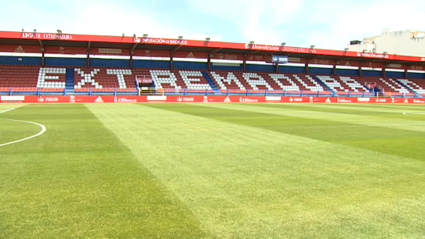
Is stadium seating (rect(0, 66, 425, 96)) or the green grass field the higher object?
stadium seating (rect(0, 66, 425, 96))

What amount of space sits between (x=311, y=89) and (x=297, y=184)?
4951 centimetres

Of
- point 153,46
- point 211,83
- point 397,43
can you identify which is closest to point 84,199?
point 153,46

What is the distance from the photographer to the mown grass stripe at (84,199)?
350cm

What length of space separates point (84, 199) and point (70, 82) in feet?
137

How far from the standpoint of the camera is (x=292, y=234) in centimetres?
348

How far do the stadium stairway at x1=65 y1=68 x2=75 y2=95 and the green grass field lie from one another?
33359 mm

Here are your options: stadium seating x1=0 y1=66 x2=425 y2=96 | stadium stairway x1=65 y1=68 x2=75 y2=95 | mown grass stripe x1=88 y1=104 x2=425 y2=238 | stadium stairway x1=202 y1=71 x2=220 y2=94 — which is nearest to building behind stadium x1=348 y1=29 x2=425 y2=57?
stadium seating x1=0 y1=66 x2=425 y2=96

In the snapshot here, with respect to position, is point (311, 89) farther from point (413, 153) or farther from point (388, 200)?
point (388, 200)

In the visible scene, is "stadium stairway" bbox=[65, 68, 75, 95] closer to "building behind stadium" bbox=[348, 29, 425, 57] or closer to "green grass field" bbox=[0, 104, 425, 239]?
"green grass field" bbox=[0, 104, 425, 239]

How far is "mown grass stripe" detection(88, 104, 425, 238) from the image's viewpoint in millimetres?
3707

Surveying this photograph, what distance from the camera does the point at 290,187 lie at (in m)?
5.14

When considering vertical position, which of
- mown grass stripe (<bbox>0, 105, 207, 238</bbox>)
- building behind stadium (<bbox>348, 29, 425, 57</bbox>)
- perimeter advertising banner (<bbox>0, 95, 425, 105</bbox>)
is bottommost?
mown grass stripe (<bbox>0, 105, 207, 238</bbox>)

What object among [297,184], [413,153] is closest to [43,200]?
[297,184]

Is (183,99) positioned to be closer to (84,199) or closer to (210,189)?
(210,189)
